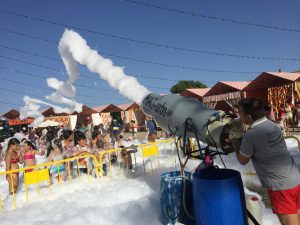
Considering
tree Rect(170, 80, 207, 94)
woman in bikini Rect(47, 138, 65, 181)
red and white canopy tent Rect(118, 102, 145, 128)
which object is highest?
tree Rect(170, 80, 207, 94)

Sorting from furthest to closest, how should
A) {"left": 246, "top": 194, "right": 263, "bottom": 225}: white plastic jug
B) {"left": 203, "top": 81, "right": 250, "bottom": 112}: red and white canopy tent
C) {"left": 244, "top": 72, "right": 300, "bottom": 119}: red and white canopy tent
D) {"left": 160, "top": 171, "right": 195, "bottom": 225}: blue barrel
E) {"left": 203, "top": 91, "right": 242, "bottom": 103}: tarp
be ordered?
{"left": 203, "top": 81, "right": 250, "bottom": 112}: red and white canopy tent < {"left": 203, "top": 91, "right": 242, "bottom": 103}: tarp < {"left": 244, "top": 72, "right": 300, "bottom": 119}: red and white canopy tent < {"left": 160, "top": 171, "right": 195, "bottom": 225}: blue barrel < {"left": 246, "top": 194, "right": 263, "bottom": 225}: white plastic jug

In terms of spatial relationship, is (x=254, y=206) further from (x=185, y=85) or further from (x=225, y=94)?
(x=185, y=85)

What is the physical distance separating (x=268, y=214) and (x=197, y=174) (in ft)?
5.94

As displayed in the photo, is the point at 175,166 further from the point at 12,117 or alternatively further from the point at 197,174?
the point at 12,117

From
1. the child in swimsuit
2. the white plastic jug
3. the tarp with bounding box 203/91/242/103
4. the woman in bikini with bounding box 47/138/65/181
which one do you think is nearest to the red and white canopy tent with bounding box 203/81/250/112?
the tarp with bounding box 203/91/242/103

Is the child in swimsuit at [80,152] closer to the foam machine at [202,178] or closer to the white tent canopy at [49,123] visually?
the foam machine at [202,178]

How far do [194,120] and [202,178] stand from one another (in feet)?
2.85

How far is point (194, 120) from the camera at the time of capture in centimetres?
429

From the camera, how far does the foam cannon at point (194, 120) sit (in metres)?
3.85

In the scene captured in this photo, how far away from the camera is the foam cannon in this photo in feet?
12.6

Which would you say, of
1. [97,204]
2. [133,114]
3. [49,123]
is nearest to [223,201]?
[97,204]

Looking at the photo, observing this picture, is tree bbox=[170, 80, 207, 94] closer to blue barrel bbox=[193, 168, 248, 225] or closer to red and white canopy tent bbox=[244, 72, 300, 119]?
red and white canopy tent bbox=[244, 72, 300, 119]

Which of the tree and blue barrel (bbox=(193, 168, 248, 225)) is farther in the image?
the tree

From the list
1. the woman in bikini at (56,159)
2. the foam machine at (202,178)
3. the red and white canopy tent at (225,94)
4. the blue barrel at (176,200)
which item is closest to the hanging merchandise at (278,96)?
the red and white canopy tent at (225,94)
